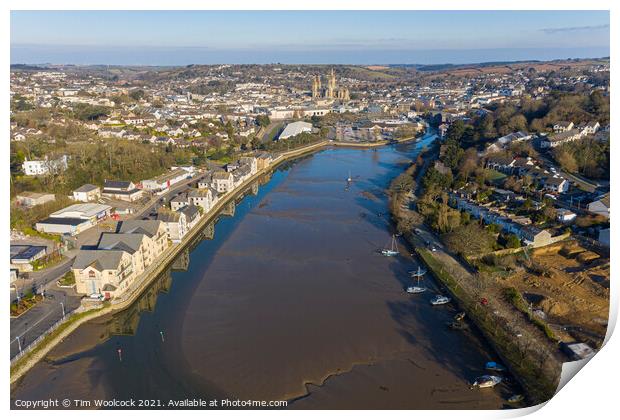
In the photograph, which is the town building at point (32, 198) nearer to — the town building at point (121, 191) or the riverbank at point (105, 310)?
the town building at point (121, 191)

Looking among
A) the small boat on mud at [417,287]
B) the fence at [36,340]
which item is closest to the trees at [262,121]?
the small boat on mud at [417,287]

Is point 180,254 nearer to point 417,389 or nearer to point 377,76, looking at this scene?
point 417,389

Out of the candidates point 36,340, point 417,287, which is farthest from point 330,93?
point 36,340

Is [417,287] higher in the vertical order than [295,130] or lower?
lower

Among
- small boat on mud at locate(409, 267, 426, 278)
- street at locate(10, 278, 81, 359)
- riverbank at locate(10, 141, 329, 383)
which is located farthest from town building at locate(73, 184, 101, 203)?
small boat on mud at locate(409, 267, 426, 278)

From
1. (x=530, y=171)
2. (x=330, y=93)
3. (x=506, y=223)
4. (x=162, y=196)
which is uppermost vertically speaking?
(x=330, y=93)

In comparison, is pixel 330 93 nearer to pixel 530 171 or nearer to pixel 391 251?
pixel 530 171
